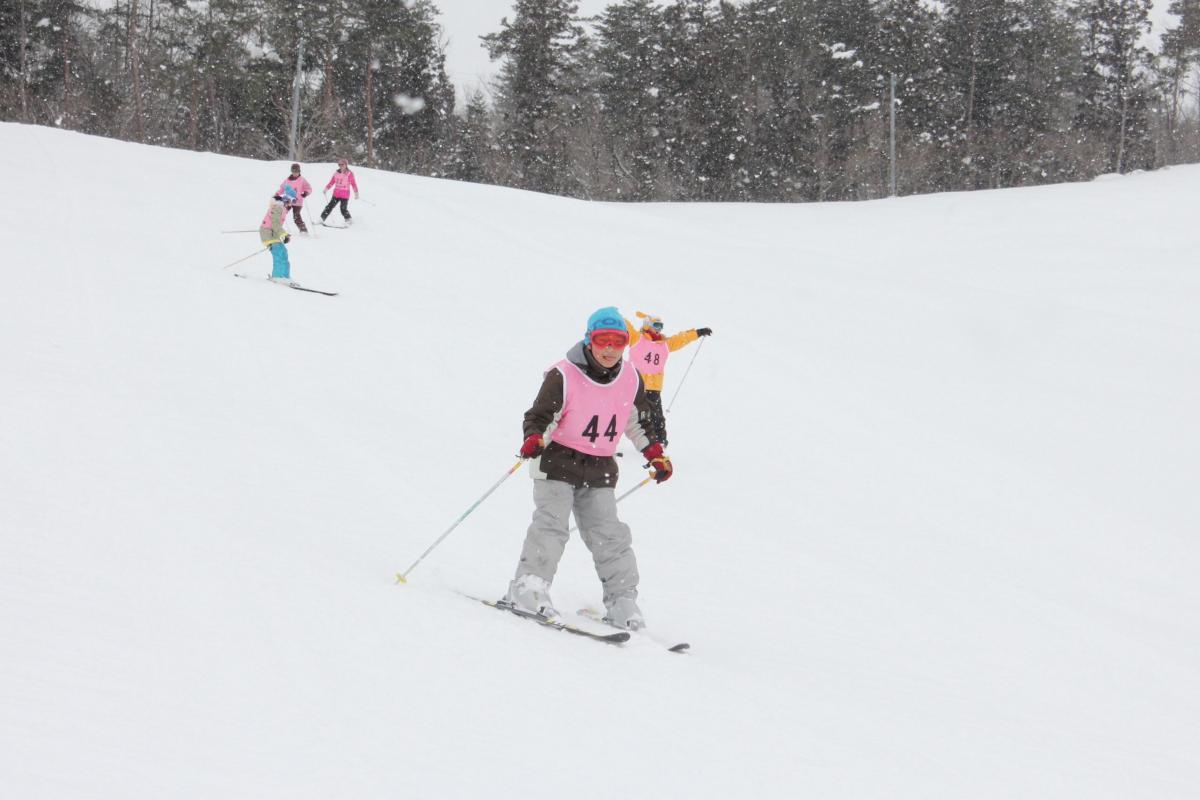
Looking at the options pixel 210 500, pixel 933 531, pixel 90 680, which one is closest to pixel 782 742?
pixel 90 680

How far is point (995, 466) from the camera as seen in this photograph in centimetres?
927

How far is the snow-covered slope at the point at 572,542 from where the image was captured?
9.04 feet

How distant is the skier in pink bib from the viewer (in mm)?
4117

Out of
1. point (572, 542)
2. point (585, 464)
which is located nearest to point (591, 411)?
point (585, 464)

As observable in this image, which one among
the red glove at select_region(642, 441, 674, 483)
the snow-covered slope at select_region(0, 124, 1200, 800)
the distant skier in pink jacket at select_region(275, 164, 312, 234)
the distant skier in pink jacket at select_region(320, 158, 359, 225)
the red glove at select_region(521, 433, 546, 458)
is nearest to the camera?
the snow-covered slope at select_region(0, 124, 1200, 800)

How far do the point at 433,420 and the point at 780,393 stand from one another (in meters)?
4.61

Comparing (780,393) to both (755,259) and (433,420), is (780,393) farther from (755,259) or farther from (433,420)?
(755,259)

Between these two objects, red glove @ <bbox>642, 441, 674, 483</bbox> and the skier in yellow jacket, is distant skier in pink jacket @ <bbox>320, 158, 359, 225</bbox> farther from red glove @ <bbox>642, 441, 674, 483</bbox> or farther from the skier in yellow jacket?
red glove @ <bbox>642, 441, 674, 483</bbox>

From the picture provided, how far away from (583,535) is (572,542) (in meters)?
1.81

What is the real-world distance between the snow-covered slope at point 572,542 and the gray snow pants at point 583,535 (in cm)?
35

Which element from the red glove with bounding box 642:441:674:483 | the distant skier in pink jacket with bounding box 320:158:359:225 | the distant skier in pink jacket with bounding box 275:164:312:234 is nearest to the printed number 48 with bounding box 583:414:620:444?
the red glove with bounding box 642:441:674:483

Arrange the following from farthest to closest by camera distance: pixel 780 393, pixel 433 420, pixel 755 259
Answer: pixel 755 259 < pixel 780 393 < pixel 433 420

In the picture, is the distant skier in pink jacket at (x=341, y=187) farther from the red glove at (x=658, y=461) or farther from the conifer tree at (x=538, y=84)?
the conifer tree at (x=538, y=84)

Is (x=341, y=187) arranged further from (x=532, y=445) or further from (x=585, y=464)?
(x=532, y=445)
